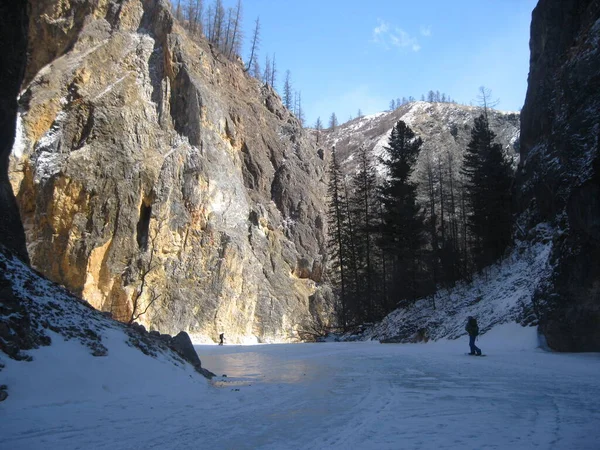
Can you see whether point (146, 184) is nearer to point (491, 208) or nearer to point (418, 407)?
point (491, 208)

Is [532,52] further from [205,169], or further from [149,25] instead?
[149,25]

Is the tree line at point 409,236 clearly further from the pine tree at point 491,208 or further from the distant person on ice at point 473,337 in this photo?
the distant person on ice at point 473,337

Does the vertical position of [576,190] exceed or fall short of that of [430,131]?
it falls short

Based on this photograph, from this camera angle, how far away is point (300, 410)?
19.7 ft

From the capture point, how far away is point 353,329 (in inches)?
1164

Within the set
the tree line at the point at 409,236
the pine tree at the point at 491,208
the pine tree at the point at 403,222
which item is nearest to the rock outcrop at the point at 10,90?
the tree line at the point at 409,236

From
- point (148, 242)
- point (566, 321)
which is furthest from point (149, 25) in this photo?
point (566, 321)

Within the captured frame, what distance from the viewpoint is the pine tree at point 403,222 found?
26016 millimetres

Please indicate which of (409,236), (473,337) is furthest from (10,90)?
(409,236)

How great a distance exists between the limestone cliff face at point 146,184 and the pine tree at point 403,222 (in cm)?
1429

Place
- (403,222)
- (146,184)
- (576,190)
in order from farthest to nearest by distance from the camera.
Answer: (146,184)
(403,222)
(576,190)

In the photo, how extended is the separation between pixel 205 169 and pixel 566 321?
1381 inches

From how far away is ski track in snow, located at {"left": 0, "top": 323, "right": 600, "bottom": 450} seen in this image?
4.32m

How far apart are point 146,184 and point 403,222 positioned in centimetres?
2313
